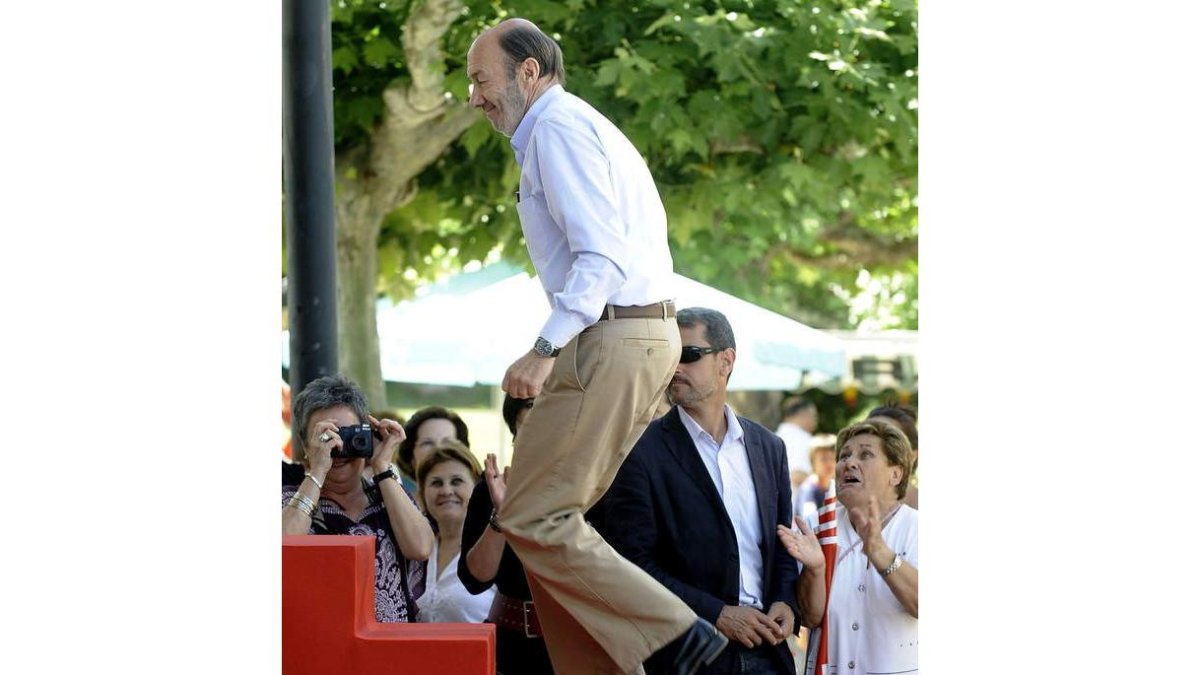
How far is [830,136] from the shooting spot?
28.7 ft

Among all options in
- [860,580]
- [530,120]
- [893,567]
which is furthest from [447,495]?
[530,120]

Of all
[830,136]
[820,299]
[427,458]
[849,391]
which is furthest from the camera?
[820,299]

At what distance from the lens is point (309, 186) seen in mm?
6281

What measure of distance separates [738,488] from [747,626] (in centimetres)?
41

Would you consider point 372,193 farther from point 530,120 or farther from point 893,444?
point 530,120

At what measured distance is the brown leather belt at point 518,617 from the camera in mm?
5031

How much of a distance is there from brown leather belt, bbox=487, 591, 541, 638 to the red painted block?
82 centimetres

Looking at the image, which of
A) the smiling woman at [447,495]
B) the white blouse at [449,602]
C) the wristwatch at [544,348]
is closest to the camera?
the wristwatch at [544,348]

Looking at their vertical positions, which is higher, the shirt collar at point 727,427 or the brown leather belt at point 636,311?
the brown leather belt at point 636,311

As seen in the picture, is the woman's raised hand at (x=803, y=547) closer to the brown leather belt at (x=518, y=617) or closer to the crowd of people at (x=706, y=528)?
the crowd of people at (x=706, y=528)

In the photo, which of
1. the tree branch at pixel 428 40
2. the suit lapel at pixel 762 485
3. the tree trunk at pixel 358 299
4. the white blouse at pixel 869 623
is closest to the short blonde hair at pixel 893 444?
the white blouse at pixel 869 623

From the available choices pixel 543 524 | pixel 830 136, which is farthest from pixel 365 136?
pixel 543 524
